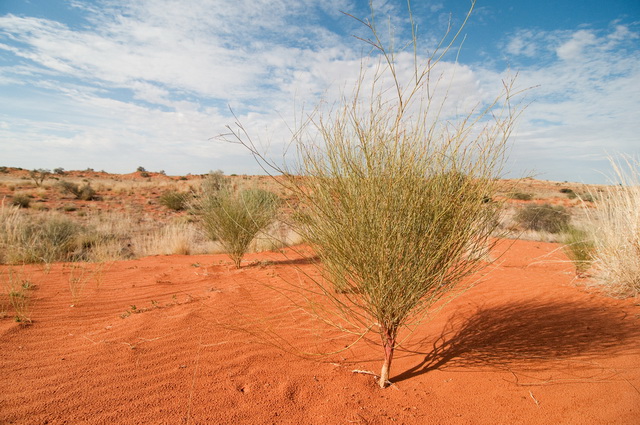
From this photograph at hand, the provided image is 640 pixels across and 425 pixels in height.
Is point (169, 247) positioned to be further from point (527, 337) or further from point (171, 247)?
point (527, 337)

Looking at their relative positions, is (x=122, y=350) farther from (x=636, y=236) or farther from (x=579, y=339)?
(x=636, y=236)

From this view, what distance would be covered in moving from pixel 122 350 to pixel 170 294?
6.79 ft

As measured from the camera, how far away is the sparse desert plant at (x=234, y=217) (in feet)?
24.8

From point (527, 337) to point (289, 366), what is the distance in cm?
273

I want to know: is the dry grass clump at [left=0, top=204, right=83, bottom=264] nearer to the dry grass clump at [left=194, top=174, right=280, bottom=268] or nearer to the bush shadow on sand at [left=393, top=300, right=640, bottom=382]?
the dry grass clump at [left=194, top=174, right=280, bottom=268]

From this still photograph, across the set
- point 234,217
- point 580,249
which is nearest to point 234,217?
point 234,217

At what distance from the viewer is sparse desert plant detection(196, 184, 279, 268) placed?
298 inches

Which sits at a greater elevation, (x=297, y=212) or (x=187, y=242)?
(x=297, y=212)

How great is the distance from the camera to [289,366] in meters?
3.16

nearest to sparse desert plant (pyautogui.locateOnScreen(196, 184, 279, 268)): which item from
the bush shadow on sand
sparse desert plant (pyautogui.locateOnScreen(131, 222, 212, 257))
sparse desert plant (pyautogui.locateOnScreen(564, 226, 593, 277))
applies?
sparse desert plant (pyautogui.locateOnScreen(131, 222, 212, 257))

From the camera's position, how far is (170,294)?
206 inches

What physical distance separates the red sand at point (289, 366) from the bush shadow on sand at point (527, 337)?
18 mm

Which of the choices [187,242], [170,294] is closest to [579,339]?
[170,294]

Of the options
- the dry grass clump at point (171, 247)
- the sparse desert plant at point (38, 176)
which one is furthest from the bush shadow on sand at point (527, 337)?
the sparse desert plant at point (38, 176)
